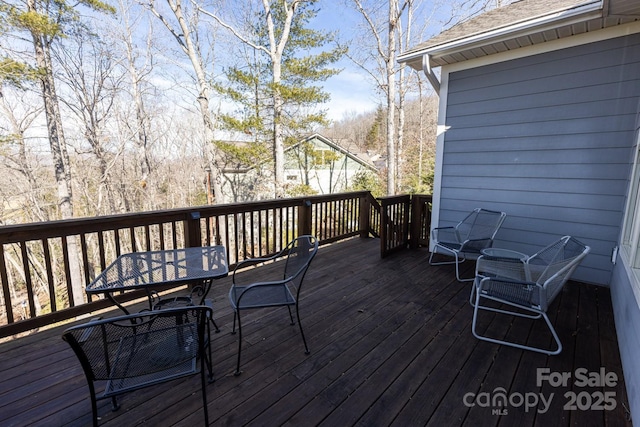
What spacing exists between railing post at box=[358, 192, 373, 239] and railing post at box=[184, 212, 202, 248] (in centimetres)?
320

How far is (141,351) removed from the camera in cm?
144

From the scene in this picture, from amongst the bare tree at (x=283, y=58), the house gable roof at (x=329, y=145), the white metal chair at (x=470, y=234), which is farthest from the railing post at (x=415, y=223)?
the house gable roof at (x=329, y=145)

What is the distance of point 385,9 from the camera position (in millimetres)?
9391

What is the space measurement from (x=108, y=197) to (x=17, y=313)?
402 centimetres

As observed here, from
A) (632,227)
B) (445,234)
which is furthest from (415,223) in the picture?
(632,227)

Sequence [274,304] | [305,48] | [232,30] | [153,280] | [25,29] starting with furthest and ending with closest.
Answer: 1. [305,48]
2. [232,30]
3. [25,29]
4. [274,304]
5. [153,280]

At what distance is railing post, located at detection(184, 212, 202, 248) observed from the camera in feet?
10.4

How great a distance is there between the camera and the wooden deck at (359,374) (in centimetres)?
160

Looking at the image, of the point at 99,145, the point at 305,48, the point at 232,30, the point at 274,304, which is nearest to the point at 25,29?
the point at 99,145

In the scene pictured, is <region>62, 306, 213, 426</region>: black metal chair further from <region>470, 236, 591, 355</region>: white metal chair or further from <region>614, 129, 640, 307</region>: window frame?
<region>614, 129, 640, 307</region>: window frame

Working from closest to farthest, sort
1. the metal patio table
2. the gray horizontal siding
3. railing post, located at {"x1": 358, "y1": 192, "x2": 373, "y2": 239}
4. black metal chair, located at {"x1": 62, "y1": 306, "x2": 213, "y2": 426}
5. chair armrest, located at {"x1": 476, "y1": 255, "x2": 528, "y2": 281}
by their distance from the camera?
black metal chair, located at {"x1": 62, "y1": 306, "x2": 213, "y2": 426}
the metal patio table
chair armrest, located at {"x1": 476, "y1": 255, "x2": 528, "y2": 281}
the gray horizontal siding
railing post, located at {"x1": 358, "y1": 192, "x2": 373, "y2": 239}

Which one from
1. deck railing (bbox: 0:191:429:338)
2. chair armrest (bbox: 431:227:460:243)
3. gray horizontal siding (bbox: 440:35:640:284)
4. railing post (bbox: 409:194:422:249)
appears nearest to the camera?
deck railing (bbox: 0:191:429:338)

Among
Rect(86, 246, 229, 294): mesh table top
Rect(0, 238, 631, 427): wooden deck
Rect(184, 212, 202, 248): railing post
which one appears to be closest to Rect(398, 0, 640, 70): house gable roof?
Rect(0, 238, 631, 427): wooden deck

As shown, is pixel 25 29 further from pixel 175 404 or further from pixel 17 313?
pixel 175 404
